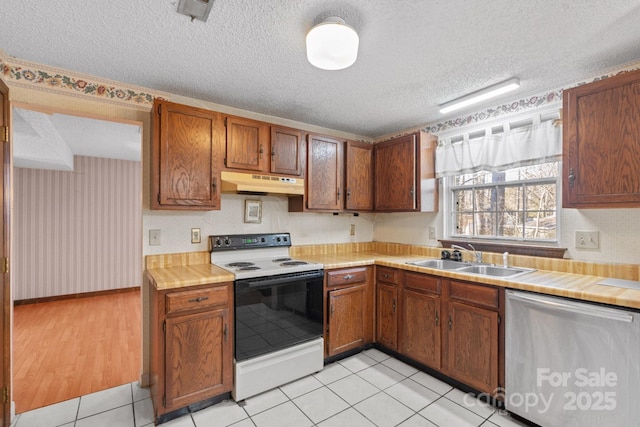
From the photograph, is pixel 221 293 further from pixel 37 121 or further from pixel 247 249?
pixel 37 121

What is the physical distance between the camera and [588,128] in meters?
1.95

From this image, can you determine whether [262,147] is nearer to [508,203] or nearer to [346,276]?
[346,276]

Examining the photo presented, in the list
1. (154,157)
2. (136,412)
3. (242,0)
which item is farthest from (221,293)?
(242,0)

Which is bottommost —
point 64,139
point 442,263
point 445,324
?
point 445,324

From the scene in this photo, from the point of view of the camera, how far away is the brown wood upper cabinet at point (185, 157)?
224 centimetres

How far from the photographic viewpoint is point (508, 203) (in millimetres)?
2713

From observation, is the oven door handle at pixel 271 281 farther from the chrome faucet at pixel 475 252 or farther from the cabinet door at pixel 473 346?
the chrome faucet at pixel 475 252

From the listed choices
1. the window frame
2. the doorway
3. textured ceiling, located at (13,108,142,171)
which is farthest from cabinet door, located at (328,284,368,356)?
textured ceiling, located at (13,108,142,171)

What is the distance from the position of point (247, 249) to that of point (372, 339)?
1495 millimetres

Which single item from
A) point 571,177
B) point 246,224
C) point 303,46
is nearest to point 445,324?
point 571,177

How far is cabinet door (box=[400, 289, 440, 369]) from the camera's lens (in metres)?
2.45

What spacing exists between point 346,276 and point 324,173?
1.03 metres

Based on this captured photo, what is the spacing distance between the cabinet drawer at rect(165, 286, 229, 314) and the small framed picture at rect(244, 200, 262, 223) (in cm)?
90

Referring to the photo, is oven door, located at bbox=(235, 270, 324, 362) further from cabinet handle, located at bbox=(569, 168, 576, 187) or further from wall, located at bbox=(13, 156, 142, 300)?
wall, located at bbox=(13, 156, 142, 300)
